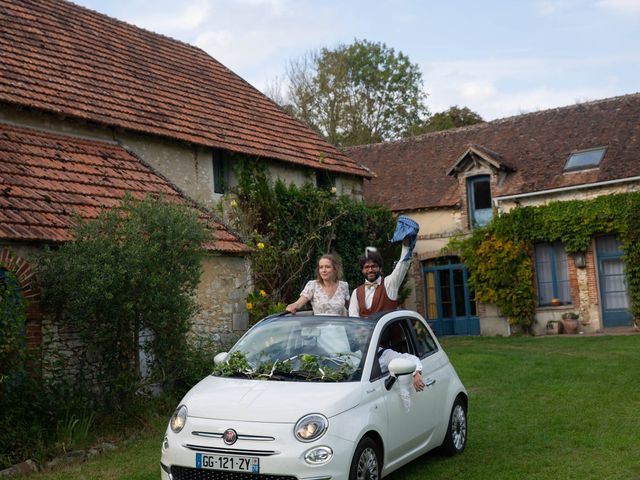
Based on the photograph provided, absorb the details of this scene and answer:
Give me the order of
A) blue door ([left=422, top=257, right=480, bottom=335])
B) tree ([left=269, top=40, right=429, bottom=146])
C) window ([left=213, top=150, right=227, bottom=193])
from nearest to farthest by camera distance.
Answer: window ([left=213, top=150, right=227, bottom=193])
blue door ([left=422, top=257, right=480, bottom=335])
tree ([left=269, top=40, right=429, bottom=146])

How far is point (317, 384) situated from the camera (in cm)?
591

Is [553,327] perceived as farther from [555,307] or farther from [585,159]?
[585,159]

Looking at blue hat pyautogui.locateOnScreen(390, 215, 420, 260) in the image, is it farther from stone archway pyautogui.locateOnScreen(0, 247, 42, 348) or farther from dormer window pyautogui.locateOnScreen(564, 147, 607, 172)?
dormer window pyautogui.locateOnScreen(564, 147, 607, 172)

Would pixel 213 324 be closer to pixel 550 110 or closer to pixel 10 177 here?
pixel 10 177

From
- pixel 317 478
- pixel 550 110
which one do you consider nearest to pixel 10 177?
pixel 317 478

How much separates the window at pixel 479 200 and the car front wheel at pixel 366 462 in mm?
18312

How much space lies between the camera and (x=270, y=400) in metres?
5.66

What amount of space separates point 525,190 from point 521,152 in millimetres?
2407

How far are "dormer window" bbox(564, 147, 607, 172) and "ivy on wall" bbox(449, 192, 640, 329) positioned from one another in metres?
1.25

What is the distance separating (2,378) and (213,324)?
16.5 feet

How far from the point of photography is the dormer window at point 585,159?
70.8 feet

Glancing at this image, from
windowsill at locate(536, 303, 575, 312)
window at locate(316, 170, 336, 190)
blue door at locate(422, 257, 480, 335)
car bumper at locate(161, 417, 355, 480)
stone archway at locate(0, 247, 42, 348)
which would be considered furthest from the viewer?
blue door at locate(422, 257, 480, 335)

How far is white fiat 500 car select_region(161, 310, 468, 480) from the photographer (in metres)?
5.34

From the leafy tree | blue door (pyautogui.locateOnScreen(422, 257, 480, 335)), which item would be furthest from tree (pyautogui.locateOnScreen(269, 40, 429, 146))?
the leafy tree
